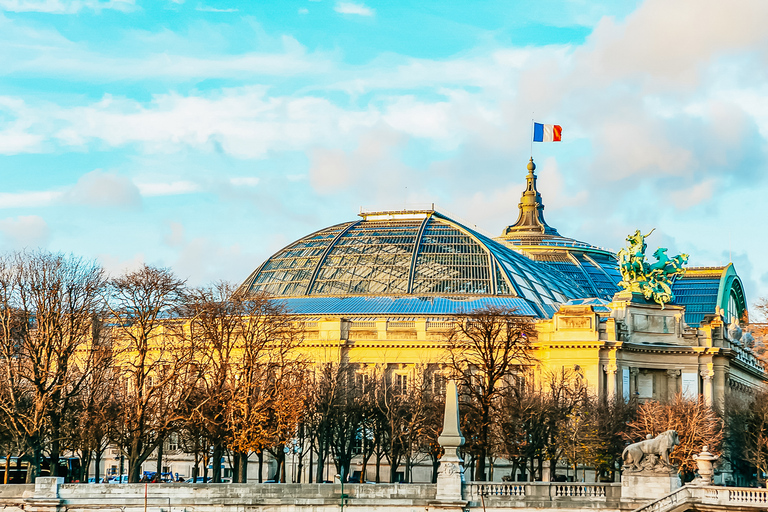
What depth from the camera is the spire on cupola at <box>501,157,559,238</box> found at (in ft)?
547

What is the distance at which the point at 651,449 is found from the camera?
168 feet

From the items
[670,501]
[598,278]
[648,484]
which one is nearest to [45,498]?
[648,484]

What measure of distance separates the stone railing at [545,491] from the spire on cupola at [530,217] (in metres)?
Answer: 112

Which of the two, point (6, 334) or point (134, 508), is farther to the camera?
point (6, 334)

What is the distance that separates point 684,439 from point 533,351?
2272cm

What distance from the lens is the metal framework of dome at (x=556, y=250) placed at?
499ft

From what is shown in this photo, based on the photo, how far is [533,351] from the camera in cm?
10656

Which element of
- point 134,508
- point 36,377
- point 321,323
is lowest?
point 134,508

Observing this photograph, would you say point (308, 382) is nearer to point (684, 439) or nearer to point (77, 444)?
Result: point (77, 444)

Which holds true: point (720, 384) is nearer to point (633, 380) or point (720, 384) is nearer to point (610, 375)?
point (633, 380)

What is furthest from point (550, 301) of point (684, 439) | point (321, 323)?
point (684, 439)

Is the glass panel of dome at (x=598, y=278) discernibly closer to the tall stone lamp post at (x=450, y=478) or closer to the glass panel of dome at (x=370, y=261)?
the glass panel of dome at (x=370, y=261)

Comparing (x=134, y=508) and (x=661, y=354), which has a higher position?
(x=661, y=354)

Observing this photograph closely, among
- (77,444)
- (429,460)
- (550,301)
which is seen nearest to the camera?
(77,444)
